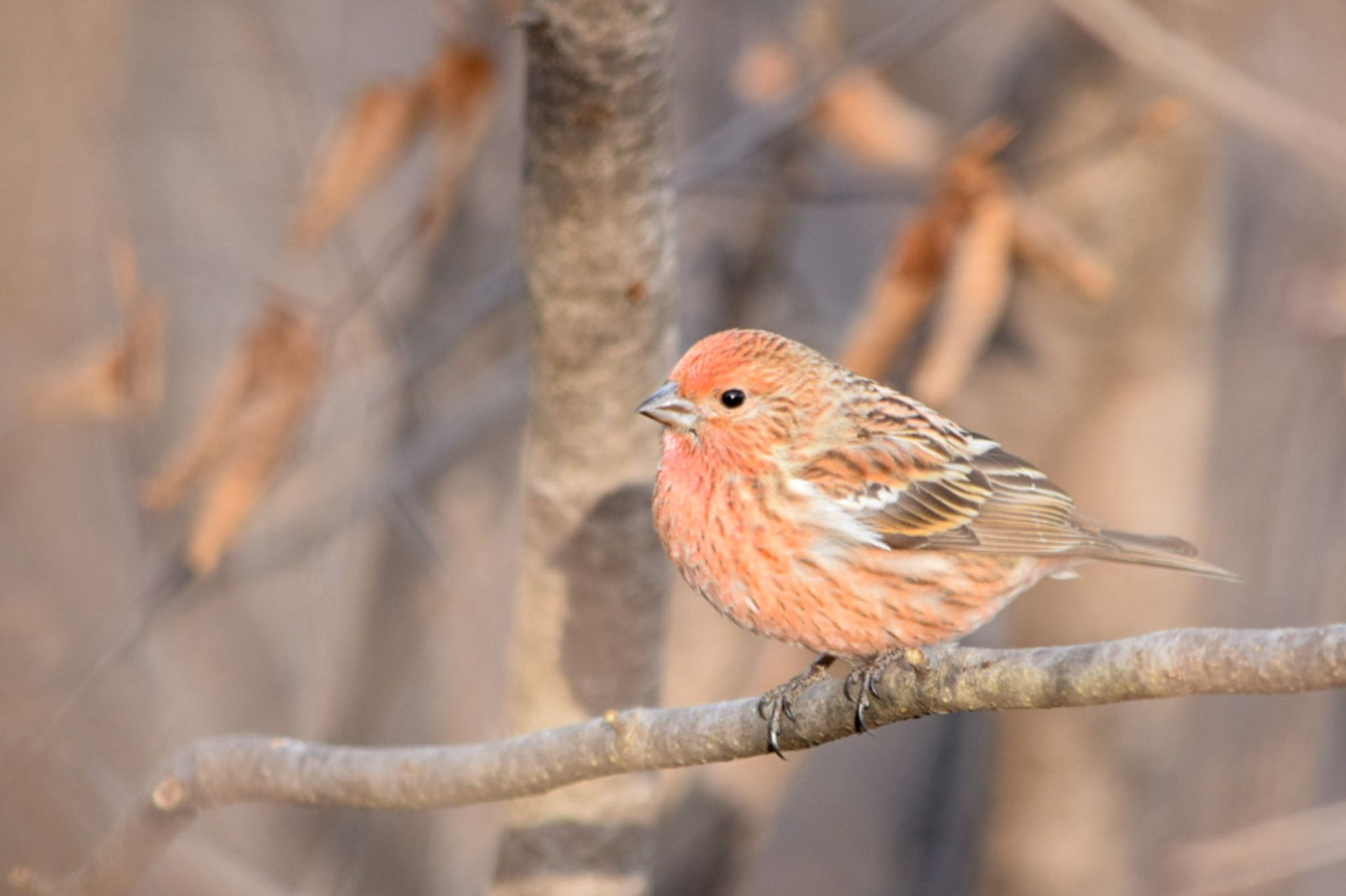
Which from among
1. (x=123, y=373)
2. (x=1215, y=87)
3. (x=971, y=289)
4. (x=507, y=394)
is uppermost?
(x=1215, y=87)

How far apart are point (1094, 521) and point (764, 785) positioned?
241cm

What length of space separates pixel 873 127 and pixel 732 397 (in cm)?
169

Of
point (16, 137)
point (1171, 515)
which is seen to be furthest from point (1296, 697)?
point (16, 137)

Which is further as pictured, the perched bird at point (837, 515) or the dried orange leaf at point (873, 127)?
the dried orange leaf at point (873, 127)

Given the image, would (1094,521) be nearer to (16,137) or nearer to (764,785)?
(764,785)

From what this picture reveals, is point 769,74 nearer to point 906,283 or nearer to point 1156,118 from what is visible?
point 906,283

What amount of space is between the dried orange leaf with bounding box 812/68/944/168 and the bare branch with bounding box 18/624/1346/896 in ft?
8.43

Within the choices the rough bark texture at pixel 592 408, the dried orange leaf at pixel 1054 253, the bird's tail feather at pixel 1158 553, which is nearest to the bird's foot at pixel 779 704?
the rough bark texture at pixel 592 408

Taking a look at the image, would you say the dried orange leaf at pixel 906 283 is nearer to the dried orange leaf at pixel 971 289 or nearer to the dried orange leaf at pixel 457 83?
the dried orange leaf at pixel 971 289

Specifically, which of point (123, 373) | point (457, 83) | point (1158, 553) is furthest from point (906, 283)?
point (123, 373)

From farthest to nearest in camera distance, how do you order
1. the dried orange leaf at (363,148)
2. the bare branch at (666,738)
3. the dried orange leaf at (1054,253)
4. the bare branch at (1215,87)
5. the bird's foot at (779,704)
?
the dried orange leaf at (363,148)
the dried orange leaf at (1054,253)
the bare branch at (1215,87)
the bird's foot at (779,704)
the bare branch at (666,738)

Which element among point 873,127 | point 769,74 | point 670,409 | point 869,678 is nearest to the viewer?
point 869,678

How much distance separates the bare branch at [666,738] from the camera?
7.59ft

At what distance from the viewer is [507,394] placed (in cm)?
642
